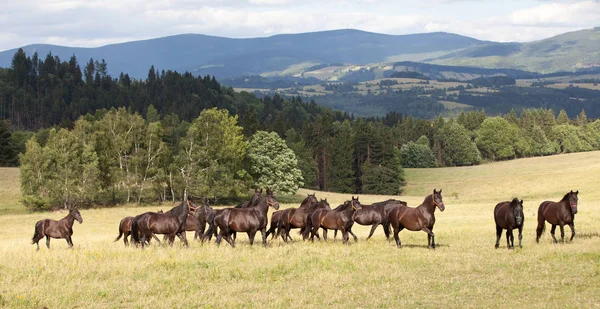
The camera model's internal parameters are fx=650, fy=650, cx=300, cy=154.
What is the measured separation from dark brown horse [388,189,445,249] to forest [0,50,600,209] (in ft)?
170

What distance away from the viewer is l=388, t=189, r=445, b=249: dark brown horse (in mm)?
24891

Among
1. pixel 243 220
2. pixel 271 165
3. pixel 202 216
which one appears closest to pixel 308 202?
pixel 202 216

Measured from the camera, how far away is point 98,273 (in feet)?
63.1

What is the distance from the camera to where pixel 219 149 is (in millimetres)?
79375

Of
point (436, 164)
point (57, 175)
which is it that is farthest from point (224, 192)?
point (436, 164)

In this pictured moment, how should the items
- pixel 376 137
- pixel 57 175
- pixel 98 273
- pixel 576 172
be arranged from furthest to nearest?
1. pixel 376 137
2. pixel 576 172
3. pixel 57 175
4. pixel 98 273

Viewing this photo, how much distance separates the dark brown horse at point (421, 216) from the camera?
24.9 meters

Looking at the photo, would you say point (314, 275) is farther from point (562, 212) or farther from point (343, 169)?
point (343, 169)

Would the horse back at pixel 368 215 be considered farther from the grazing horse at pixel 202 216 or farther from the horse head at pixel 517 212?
the grazing horse at pixel 202 216

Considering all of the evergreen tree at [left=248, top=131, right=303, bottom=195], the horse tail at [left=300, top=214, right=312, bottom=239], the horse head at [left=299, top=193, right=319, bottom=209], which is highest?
the horse head at [left=299, top=193, right=319, bottom=209]

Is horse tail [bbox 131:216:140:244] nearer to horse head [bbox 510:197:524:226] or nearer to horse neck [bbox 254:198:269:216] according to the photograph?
horse neck [bbox 254:198:269:216]

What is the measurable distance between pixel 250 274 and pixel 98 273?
4.49m

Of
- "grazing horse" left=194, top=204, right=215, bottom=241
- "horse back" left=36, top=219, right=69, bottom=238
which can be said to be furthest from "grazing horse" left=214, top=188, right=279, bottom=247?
"horse back" left=36, top=219, right=69, bottom=238

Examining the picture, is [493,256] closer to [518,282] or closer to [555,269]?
[555,269]
